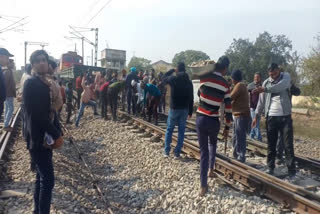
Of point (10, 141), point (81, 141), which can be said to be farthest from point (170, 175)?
point (10, 141)

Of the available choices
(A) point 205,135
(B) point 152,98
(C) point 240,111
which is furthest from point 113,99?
(A) point 205,135

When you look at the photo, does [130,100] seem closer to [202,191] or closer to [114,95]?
[114,95]

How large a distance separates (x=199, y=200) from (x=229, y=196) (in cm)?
45

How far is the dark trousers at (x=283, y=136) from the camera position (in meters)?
6.06

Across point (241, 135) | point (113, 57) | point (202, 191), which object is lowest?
point (202, 191)

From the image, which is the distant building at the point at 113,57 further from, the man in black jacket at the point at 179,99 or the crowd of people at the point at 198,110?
the man in black jacket at the point at 179,99

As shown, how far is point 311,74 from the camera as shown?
2286 cm

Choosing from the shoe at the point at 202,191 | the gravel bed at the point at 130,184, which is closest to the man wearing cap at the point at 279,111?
the gravel bed at the point at 130,184

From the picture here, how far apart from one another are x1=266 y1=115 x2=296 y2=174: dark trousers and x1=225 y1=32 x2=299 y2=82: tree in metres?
50.4

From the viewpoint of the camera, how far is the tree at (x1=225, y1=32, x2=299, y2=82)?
57.9 m

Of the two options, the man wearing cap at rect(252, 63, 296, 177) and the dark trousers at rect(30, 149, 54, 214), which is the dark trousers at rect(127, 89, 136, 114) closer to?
the man wearing cap at rect(252, 63, 296, 177)

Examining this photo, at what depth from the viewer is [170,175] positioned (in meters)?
6.20

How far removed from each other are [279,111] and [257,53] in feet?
195

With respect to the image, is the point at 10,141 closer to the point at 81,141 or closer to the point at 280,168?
the point at 81,141
